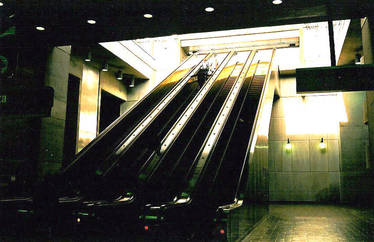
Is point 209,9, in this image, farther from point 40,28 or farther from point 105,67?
point 105,67

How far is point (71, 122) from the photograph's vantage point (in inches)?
428

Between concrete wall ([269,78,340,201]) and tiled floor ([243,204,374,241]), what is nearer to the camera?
tiled floor ([243,204,374,241])

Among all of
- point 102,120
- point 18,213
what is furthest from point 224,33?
point 18,213

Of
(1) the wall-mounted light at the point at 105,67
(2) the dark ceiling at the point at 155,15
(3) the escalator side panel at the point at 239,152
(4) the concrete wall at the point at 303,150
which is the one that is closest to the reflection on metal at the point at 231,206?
(3) the escalator side panel at the point at 239,152

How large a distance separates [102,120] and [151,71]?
3174mm

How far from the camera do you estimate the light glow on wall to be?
13.6m

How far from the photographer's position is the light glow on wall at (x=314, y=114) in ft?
44.6

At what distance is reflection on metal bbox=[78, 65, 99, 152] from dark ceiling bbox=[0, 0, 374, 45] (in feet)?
12.6

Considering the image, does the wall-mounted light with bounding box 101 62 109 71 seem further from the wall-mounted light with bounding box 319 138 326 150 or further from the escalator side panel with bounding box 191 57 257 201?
the wall-mounted light with bounding box 319 138 326 150

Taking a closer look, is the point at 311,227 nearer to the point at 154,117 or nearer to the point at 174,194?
the point at 174,194

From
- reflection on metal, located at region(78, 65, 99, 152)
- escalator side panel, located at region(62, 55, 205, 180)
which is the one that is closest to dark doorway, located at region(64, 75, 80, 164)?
reflection on metal, located at region(78, 65, 99, 152)

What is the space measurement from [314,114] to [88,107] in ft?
29.8

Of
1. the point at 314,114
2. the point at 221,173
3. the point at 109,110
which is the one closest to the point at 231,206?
the point at 221,173

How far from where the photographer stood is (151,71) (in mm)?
14938
